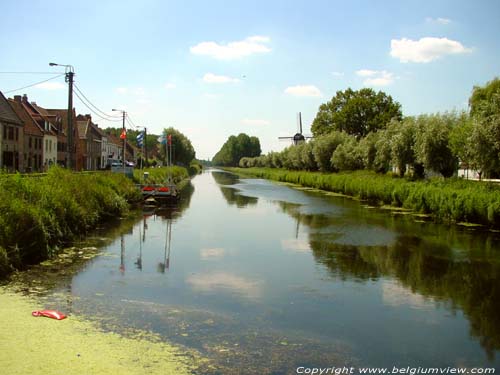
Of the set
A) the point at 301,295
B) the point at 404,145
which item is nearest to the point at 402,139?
the point at 404,145

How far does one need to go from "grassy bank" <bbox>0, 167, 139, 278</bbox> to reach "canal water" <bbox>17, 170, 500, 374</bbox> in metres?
1.30

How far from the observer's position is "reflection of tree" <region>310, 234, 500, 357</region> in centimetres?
980

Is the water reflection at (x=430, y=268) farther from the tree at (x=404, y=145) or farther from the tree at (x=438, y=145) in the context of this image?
the tree at (x=404, y=145)

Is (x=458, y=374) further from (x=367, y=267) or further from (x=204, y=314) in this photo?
(x=367, y=267)

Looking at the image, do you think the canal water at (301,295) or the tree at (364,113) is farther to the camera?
the tree at (364,113)

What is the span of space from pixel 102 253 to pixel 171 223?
850 cm

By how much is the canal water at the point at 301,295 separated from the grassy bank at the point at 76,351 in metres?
0.44

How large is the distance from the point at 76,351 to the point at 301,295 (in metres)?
5.25

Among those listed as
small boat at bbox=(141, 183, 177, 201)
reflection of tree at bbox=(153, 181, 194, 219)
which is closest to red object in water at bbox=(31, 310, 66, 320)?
reflection of tree at bbox=(153, 181, 194, 219)

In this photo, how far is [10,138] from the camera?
44031mm

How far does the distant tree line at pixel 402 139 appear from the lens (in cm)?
2406

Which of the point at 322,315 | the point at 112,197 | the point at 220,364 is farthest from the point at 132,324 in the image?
the point at 112,197

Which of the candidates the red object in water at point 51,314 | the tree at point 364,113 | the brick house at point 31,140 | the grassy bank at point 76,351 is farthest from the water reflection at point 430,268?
the tree at point 364,113

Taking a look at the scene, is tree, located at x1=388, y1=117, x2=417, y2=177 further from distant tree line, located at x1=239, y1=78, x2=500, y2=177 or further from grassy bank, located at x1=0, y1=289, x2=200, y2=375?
grassy bank, located at x1=0, y1=289, x2=200, y2=375
